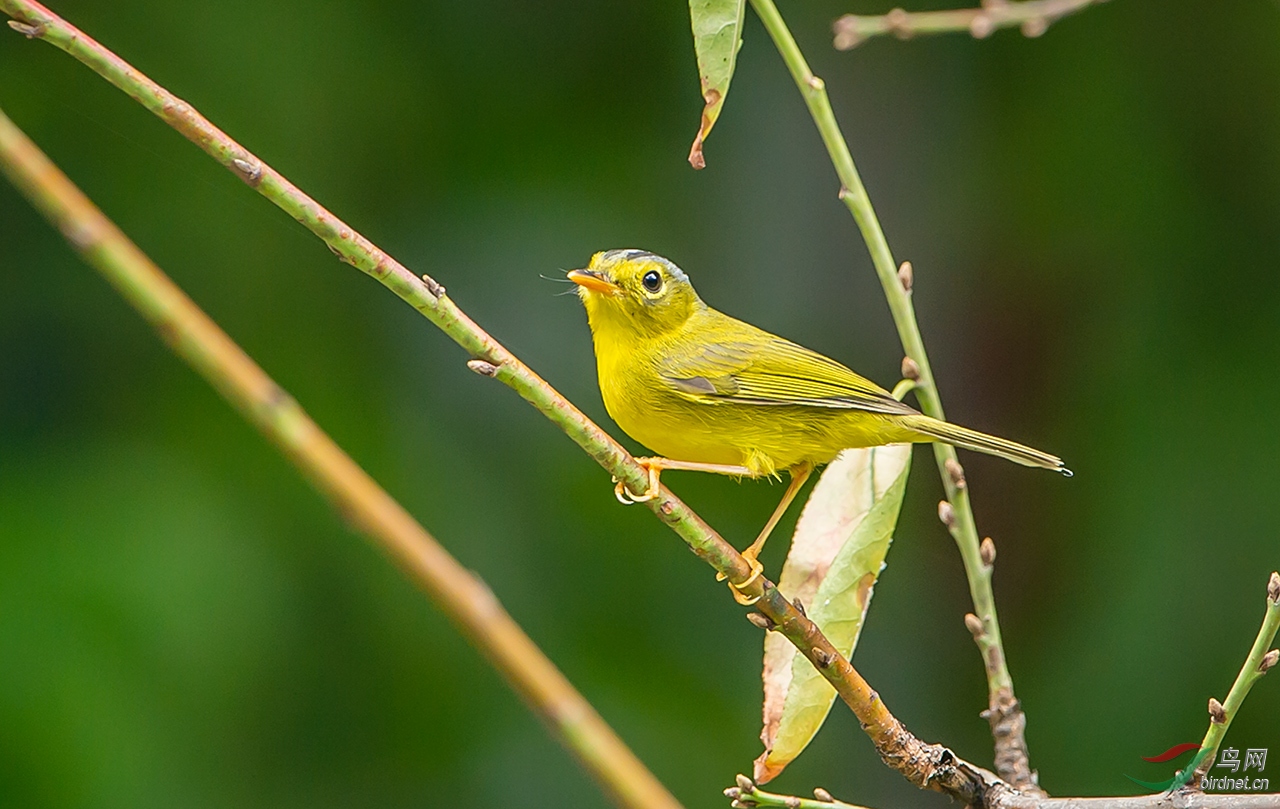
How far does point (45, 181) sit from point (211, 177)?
13.6 feet

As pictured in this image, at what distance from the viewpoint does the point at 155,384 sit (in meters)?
4.22

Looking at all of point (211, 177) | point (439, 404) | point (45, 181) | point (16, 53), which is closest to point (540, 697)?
point (45, 181)

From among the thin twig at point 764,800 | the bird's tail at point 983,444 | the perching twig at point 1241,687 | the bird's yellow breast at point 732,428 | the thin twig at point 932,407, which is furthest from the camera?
the bird's yellow breast at point 732,428

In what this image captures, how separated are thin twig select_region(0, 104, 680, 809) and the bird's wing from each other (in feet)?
6.99

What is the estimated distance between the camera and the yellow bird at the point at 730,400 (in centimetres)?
263

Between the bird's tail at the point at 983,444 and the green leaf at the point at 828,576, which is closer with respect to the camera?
the green leaf at the point at 828,576

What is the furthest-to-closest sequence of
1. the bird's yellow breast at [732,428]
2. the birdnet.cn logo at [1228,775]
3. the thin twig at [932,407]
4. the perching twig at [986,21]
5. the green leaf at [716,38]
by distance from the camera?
the bird's yellow breast at [732,428] < the birdnet.cn logo at [1228,775] < the thin twig at [932,407] < the green leaf at [716,38] < the perching twig at [986,21]

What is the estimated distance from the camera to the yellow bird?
2.63 metres

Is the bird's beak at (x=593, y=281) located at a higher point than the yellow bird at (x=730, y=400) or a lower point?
higher

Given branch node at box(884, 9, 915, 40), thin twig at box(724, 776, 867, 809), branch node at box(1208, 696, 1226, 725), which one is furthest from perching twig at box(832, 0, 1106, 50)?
thin twig at box(724, 776, 867, 809)

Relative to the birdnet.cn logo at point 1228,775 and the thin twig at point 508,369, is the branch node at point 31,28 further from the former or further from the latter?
the birdnet.cn logo at point 1228,775

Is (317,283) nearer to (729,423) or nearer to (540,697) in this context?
(729,423)

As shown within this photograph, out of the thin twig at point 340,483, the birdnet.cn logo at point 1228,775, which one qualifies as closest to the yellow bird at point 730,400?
the birdnet.cn logo at point 1228,775

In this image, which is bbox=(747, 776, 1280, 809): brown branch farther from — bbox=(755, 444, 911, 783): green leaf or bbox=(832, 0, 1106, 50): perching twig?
bbox=(832, 0, 1106, 50): perching twig
